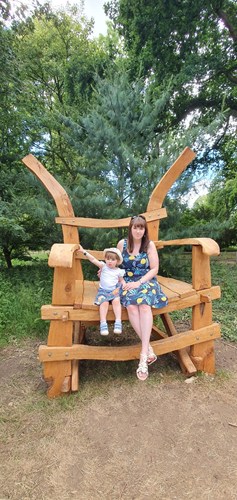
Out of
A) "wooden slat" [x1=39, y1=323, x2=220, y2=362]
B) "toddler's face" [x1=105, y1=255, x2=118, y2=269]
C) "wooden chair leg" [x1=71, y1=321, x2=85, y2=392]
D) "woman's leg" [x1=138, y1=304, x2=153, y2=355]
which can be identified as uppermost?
Result: "toddler's face" [x1=105, y1=255, x2=118, y2=269]

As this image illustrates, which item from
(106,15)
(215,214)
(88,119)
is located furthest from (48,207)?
(106,15)

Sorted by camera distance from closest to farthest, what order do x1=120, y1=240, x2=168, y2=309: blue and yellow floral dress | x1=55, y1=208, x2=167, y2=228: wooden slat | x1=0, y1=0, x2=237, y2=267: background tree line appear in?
x1=120, y1=240, x2=168, y2=309: blue and yellow floral dress
x1=55, y1=208, x2=167, y2=228: wooden slat
x1=0, y1=0, x2=237, y2=267: background tree line

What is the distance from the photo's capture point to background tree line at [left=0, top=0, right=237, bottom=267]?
383 centimetres

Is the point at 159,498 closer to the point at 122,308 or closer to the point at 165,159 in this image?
the point at 122,308

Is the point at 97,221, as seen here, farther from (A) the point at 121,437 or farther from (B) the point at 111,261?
(A) the point at 121,437

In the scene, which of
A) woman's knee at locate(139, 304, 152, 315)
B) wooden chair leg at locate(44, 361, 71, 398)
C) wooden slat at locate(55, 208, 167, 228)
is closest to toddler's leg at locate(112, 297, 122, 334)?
woman's knee at locate(139, 304, 152, 315)

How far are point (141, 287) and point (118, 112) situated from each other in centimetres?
289

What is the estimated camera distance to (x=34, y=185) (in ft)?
13.5

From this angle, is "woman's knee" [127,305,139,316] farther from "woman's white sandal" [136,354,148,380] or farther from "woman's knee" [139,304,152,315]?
"woman's white sandal" [136,354,148,380]

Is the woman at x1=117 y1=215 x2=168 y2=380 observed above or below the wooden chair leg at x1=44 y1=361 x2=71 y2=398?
above

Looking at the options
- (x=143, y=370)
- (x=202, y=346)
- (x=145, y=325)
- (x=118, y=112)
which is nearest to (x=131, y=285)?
(x=145, y=325)

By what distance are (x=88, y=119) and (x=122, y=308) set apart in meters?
2.86

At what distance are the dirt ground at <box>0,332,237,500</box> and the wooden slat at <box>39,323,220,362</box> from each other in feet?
0.82

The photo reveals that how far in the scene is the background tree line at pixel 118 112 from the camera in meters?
3.83
